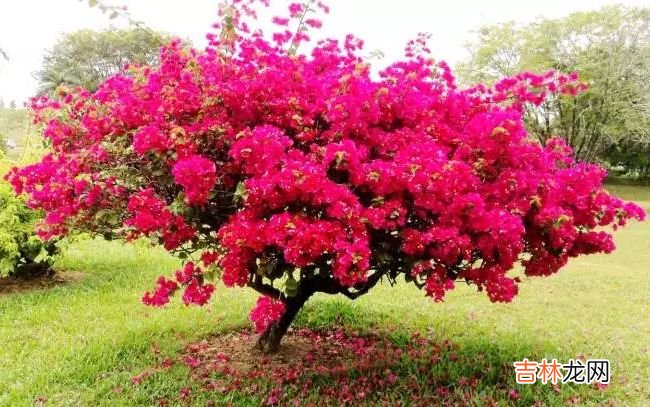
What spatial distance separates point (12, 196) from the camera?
319 inches

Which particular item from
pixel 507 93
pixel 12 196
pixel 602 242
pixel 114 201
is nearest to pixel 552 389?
pixel 602 242

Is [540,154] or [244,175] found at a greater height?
[540,154]

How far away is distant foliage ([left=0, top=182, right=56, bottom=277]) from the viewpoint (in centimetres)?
786

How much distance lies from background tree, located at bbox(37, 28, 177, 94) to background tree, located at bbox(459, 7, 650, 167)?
23.2 meters

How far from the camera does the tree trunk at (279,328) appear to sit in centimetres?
564

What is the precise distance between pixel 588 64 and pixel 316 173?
25.3 m

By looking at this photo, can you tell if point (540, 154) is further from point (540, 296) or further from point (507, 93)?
point (540, 296)

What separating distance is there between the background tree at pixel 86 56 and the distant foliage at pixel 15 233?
1391 inches

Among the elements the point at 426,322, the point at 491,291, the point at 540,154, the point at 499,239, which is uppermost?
the point at 540,154

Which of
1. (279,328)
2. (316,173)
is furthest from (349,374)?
(316,173)

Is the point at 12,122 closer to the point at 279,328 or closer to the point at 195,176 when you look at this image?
the point at 279,328

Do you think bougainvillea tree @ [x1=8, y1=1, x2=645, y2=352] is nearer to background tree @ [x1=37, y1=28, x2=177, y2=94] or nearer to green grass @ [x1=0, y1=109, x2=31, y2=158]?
green grass @ [x1=0, y1=109, x2=31, y2=158]

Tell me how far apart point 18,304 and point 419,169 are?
239 inches

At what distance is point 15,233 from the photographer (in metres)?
7.97
